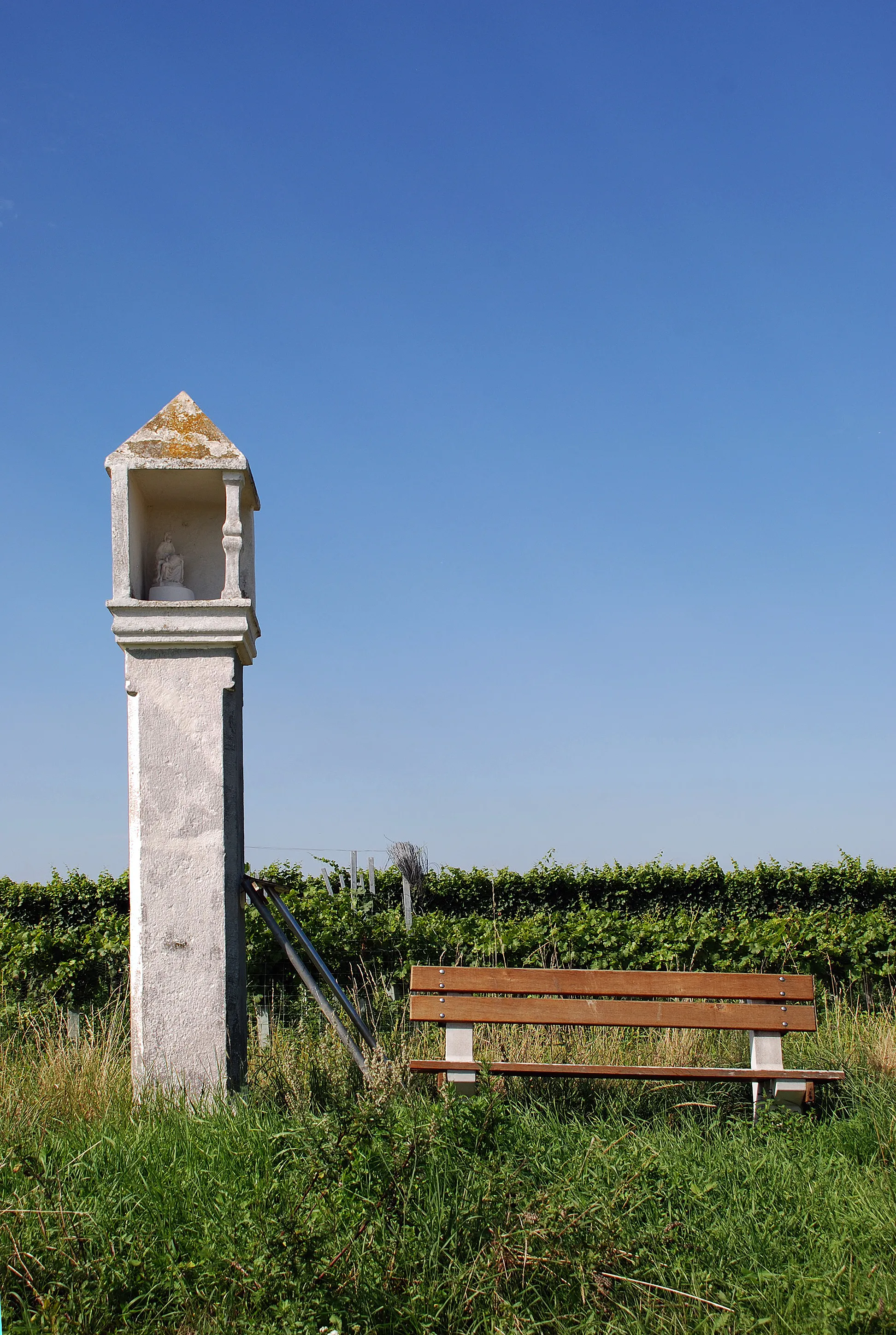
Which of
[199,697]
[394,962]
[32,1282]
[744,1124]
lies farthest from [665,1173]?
[394,962]

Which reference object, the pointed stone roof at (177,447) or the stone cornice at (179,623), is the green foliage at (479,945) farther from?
the pointed stone roof at (177,447)

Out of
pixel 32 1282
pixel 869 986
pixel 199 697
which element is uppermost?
pixel 199 697

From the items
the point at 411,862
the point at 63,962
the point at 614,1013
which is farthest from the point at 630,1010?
the point at 411,862

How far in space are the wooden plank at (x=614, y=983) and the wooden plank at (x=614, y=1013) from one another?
0.17 feet

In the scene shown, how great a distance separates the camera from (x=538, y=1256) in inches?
113

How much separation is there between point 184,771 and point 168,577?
1.13 m

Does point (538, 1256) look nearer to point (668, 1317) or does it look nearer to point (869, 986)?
point (668, 1317)

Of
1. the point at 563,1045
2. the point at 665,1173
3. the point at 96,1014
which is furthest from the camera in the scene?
the point at 96,1014

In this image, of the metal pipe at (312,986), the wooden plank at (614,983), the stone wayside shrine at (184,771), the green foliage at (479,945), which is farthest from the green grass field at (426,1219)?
the green foliage at (479,945)

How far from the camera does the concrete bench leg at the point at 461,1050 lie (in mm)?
4570

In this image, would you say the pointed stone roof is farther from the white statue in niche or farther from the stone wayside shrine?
the white statue in niche

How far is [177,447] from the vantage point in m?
5.00

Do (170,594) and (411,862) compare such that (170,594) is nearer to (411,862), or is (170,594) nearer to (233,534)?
(233,534)

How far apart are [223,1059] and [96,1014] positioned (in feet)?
7.28
